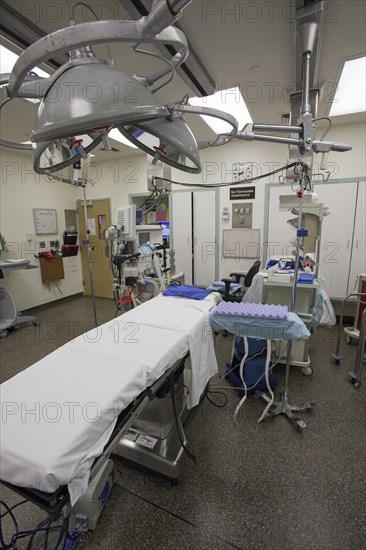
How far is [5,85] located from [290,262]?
2918 mm

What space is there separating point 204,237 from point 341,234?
6.85 feet

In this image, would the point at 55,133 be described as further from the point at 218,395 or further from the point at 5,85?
the point at 218,395

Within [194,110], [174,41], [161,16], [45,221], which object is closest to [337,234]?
[194,110]

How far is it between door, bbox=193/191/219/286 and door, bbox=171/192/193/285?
91mm

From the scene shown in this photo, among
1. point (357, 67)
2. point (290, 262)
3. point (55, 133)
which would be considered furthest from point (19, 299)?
point (357, 67)

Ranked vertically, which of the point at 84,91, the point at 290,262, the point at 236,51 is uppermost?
the point at 236,51

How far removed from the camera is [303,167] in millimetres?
1711

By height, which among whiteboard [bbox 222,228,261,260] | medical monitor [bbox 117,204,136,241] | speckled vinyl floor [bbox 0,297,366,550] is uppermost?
medical monitor [bbox 117,204,136,241]

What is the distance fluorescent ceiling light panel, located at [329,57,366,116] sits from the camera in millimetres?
2355

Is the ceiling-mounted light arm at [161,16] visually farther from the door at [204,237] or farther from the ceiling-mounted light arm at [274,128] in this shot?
the door at [204,237]

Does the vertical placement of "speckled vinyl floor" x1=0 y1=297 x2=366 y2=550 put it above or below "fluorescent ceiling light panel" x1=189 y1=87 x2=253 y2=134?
below

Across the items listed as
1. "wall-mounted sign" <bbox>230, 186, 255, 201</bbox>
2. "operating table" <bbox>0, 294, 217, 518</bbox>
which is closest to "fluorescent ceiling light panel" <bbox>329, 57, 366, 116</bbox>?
"wall-mounted sign" <bbox>230, 186, 255, 201</bbox>

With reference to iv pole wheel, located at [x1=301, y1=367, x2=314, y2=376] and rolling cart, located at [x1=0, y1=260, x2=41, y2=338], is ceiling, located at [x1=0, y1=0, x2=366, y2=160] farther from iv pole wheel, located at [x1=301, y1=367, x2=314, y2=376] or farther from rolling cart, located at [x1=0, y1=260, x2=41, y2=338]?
iv pole wheel, located at [x1=301, y1=367, x2=314, y2=376]

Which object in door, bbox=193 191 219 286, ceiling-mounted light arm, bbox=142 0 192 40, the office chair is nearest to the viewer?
ceiling-mounted light arm, bbox=142 0 192 40
